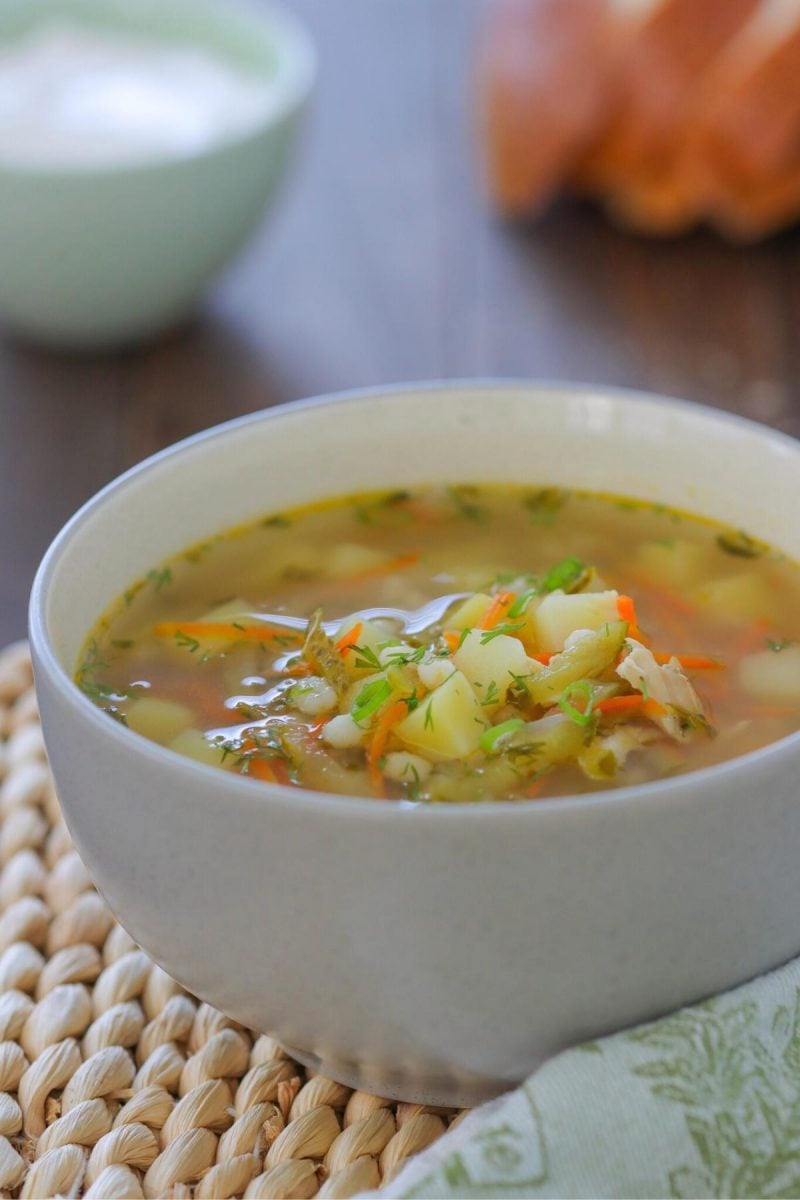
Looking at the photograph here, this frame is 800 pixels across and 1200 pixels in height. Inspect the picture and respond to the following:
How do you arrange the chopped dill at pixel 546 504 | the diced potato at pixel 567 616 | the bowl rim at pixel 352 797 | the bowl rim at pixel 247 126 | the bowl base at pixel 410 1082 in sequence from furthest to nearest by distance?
1. the bowl rim at pixel 247 126
2. the chopped dill at pixel 546 504
3. the diced potato at pixel 567 616
4. the bowl base at pixel 410 1082
5. the bowl rim at pixel 352 797

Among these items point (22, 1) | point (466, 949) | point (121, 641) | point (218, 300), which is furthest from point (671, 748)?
point (22, 1)

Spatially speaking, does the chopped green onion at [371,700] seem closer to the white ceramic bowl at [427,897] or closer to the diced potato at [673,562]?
the white ceramic bowl at [427,897]

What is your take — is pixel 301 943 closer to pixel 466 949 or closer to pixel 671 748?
pixel 466 949

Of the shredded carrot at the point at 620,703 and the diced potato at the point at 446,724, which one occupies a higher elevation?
the shredded carrot at the point at 620,703

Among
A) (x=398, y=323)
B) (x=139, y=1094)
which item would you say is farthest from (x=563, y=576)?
(x=398, y=323)

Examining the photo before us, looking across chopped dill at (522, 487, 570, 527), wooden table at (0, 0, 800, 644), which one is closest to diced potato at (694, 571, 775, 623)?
chopped dill at (522, 487, 570, 527)

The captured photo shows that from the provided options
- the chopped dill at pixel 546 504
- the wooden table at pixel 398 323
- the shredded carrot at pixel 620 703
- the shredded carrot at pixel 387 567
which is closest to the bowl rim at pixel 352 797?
the shredded carrot at pixel 620 703
